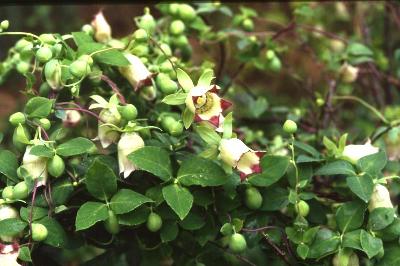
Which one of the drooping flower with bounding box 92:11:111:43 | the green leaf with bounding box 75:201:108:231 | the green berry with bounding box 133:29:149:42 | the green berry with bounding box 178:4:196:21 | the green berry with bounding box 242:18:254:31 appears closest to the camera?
the green leaf with bounding box 75:201:108:231

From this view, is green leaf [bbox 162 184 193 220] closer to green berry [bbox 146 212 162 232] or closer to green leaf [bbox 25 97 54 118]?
green berry [bbox 146 212 162 232]

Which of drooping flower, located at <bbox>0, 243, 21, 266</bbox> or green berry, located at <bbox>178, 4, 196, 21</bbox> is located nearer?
drooping flower, located at <bbox>0, 243, 21, 266</bbox>

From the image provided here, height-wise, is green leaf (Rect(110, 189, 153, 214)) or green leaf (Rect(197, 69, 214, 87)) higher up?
green leaf (Rect(197, 69, 214, 87))

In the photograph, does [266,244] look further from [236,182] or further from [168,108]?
[168,108]

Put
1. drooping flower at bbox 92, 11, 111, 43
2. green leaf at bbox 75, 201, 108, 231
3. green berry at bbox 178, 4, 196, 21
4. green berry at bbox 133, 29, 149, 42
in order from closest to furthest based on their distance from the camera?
green leaf at bbox 75, 201, 108, 231 < green berry at bbox 133, 29, 149, 42 < drooping flower at bbox 92, 11, 111, 43 < green berry at bbox 178, 4, 196, 21

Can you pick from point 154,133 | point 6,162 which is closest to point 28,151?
point 6,162

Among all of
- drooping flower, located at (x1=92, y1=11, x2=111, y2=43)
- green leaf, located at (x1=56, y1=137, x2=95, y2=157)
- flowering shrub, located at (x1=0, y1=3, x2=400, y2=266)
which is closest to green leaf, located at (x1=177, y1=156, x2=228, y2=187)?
flowering shrub, located at (x1=0, y1=3, x2=400, y2=266)

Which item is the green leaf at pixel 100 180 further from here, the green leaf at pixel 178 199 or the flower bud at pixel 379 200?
the flower bud at pixel 379 200
